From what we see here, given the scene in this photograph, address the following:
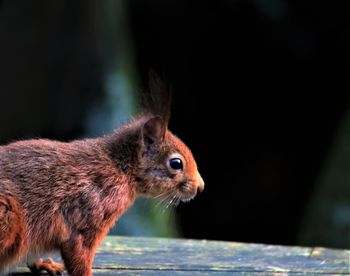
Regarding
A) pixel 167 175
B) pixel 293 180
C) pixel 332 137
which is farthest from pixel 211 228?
pixel 167 175

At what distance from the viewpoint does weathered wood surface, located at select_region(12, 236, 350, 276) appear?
3148mm

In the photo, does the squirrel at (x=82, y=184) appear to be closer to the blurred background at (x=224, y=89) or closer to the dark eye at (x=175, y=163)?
the dark eye at (x=175, y=163)

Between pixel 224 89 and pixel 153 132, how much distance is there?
4034mm

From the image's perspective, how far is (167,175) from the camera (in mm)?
3031

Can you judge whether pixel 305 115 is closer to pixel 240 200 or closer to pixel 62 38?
pixel 240 200

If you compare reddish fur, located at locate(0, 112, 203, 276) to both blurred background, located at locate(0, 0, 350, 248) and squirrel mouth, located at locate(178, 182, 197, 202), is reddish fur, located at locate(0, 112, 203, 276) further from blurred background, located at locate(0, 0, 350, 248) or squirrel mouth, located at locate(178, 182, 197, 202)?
blurred background, located at locate(0, 0, 350, 248)

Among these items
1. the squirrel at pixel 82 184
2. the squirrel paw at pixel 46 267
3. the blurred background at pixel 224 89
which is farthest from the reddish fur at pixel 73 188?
A: the blurred background at pixel 224 89

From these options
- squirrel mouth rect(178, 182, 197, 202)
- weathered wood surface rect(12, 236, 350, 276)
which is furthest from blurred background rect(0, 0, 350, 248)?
squirrel mouth rect(178, 182, 197, 202)

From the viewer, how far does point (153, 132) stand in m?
3.01

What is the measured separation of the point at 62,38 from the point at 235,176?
1960 millimetres

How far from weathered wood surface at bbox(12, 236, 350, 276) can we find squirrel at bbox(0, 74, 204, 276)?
0.27 m

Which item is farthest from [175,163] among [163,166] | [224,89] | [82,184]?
[224,89]

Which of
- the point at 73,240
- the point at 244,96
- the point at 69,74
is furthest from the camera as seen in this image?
the point at 244,96

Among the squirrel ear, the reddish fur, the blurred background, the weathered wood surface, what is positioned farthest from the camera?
the blurred background
